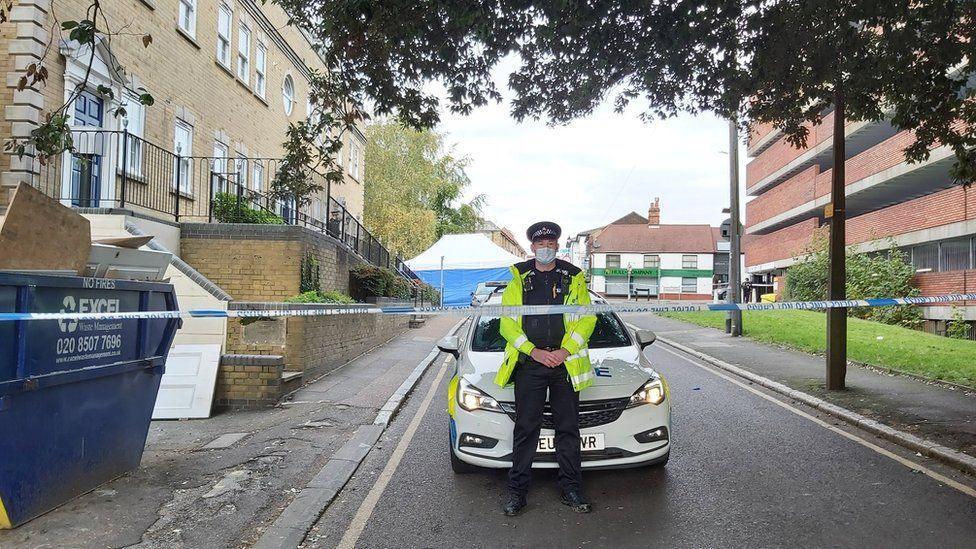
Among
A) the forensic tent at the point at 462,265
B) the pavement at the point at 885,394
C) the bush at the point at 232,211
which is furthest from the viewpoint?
the forensic tent at the point at 462,265

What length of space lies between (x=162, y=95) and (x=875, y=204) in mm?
29425

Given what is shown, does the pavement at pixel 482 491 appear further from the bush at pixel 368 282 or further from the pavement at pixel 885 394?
the bush at pixel 368 282

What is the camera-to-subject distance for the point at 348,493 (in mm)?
5164

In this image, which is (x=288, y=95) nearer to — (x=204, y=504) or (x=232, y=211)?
(x=232, y=211)

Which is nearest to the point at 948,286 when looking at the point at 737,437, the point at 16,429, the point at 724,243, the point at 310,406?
the point at 724,243

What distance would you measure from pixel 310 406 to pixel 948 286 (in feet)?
68.3

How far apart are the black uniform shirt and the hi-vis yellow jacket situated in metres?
0.04

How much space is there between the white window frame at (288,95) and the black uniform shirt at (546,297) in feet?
64.5

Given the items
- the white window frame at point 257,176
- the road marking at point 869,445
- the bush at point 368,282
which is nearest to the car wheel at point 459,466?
the road marking at point 869,445

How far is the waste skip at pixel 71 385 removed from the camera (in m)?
3.88

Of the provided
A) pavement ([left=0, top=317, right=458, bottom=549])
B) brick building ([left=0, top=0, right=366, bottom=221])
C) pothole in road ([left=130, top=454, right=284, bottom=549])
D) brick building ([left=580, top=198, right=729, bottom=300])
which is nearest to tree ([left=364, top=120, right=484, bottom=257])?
brick building ([left=0, top=0, right=366, bottom=221])

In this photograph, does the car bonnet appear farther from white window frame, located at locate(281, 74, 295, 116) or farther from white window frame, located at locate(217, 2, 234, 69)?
white window frame, located at locate(281, 74, 295, 116)

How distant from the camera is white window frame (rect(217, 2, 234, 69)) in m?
17.1

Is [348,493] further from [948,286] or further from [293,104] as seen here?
[948,286]
